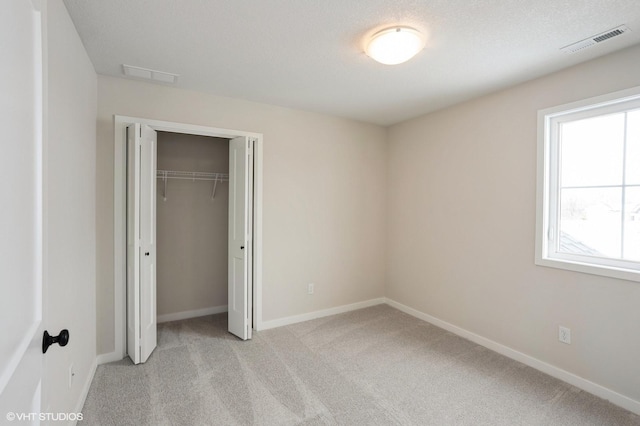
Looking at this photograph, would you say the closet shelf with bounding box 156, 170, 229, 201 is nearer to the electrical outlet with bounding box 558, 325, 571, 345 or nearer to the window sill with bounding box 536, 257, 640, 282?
the window sill with bounding box 536, 257, 640, 282

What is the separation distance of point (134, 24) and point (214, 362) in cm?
264

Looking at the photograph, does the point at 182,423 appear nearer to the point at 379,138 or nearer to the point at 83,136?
the point at 83,136

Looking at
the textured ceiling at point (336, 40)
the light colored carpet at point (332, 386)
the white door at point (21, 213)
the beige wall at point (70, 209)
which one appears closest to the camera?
the white door at point (21, 213)

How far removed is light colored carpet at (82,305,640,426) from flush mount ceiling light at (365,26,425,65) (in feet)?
7.94

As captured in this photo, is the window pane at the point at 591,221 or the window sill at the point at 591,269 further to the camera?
the window pane at the point at 591,221

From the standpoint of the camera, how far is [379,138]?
4367mm

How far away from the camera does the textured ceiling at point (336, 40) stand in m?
1.81

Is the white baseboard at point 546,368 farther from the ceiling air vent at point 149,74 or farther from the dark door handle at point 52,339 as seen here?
the ceiling air vent at point 149,74

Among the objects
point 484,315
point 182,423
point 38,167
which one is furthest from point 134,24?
point 484,315

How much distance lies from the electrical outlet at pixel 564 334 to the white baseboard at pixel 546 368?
0.80 feet

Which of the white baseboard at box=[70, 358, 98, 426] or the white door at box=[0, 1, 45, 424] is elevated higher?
the white door at box=[0, 1, 45, 424]

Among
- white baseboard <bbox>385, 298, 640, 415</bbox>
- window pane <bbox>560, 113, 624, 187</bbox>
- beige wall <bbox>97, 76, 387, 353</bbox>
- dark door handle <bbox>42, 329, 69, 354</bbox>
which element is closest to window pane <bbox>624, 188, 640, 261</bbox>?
window pane <bbox>560, 113, 624, 187</bbox>

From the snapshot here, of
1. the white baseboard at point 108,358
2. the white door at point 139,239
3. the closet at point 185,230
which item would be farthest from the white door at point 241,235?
the white baseboard at point 108,358

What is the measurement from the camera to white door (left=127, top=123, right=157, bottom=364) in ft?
8.82
